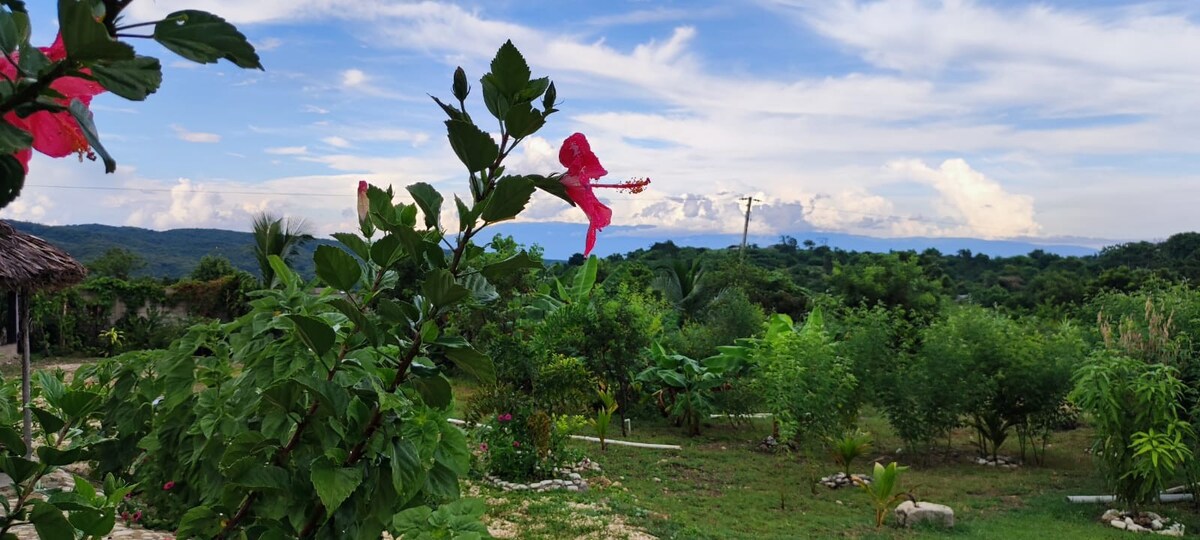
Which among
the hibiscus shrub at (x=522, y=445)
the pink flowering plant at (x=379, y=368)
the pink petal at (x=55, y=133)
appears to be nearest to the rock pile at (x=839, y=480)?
the hibiscus shrub at (x=522, y=445)

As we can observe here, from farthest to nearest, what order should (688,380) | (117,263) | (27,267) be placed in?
(117,263), (688,380), (27,267)

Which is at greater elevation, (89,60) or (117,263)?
(89,60)

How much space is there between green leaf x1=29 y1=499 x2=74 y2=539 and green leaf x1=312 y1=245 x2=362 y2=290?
0.28 metres

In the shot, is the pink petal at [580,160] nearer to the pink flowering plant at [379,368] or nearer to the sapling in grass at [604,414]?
the pink flowering plant at [379,368]

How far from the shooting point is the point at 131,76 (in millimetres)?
384

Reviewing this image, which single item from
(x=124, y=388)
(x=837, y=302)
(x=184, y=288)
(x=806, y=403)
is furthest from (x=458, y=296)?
(x=184, y=288)

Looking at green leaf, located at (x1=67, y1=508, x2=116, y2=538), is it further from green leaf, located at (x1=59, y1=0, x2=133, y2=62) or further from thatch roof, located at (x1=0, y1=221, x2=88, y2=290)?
thatch roof, located at (x1=0, y1=221, x2=88, y2=290)

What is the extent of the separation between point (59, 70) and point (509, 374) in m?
6.06

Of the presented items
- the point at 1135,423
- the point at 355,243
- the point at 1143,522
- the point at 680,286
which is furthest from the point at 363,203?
the point at 680,286

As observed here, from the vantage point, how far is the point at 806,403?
257 inches

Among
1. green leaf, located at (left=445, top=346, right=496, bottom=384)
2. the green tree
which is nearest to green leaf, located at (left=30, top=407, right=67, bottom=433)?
green leaf, located at (left=445, top=346, right=496, bottom=384)

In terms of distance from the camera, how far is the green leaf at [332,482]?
2.30 ft

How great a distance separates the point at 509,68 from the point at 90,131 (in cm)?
28

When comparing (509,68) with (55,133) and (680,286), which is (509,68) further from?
(680,286)
